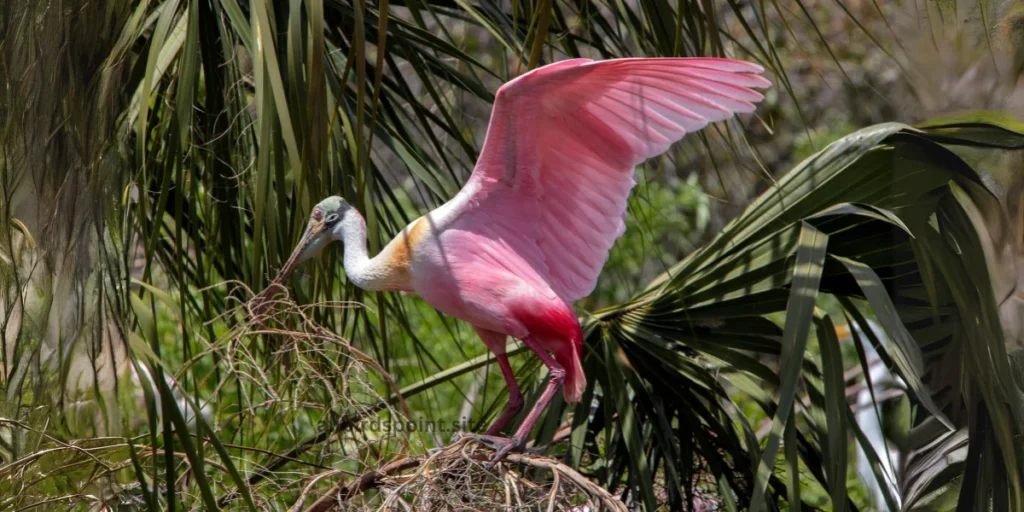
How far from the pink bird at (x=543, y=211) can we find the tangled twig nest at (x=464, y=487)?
0.19m

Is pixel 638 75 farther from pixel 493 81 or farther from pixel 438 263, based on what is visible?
pixel 493 81

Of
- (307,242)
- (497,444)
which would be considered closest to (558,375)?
(497,444)

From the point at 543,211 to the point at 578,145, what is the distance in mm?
149

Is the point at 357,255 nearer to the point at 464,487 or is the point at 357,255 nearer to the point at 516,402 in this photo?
the point at 516,402

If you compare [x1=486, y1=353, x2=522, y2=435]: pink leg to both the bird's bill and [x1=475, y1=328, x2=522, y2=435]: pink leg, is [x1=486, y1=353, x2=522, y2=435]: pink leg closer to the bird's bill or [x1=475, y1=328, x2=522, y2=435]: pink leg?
[x1=475, y1=328, x2=522, y2=435]: pink leg

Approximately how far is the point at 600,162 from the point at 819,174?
1.47 feet

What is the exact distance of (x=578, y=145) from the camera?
83.0 inches

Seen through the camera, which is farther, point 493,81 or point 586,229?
point 493,81

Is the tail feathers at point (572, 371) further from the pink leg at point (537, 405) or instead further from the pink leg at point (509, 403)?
the pink leg at point (509, 403)

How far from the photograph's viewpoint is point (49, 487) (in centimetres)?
153

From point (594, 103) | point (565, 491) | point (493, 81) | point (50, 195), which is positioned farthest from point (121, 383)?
point (493, 81)

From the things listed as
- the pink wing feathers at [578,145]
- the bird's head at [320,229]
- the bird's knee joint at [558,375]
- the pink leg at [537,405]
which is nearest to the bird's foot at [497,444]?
the pink leg at [537,405]

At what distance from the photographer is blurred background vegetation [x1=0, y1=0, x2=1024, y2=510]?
1.52 metres

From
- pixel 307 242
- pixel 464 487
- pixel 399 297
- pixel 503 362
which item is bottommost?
pixel 464 487
